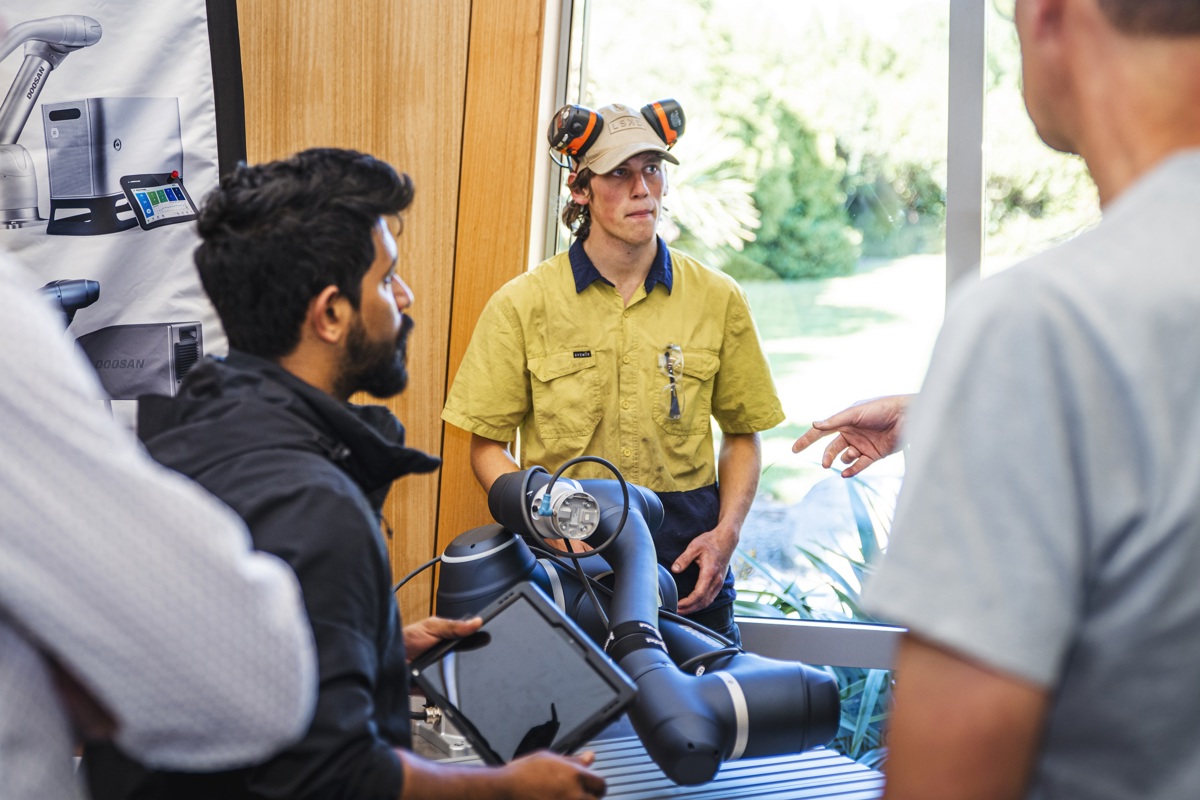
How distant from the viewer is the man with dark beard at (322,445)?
959 millimetres

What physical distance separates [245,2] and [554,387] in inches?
52.1

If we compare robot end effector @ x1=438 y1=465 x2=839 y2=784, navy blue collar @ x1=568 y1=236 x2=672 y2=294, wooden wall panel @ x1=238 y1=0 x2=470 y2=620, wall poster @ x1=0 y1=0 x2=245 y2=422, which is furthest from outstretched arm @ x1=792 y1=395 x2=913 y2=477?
wall poster @ x1=0 y1=0 x2=245 y2=422

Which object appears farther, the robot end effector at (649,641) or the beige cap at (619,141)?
the beige cap at (619,141)

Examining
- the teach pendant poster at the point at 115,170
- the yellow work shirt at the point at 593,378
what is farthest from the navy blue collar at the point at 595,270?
the teach pendant poster at the point at 115,170

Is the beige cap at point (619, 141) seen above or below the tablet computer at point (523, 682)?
above

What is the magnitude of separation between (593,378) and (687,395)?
0.77 feet

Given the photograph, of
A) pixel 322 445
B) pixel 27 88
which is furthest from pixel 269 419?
pixel 27 88

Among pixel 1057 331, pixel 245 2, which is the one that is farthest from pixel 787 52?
pixel 1057 331

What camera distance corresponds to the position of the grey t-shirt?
0.54 m

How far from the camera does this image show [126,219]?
2570 mm

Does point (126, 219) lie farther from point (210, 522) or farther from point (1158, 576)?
point (1158, 576)

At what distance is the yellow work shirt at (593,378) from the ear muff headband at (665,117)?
0.37m

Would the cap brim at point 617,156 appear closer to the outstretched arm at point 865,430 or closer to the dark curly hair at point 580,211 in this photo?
the dark curly hair at point 580,211

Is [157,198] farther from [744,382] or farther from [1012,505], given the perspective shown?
[1012,505]
